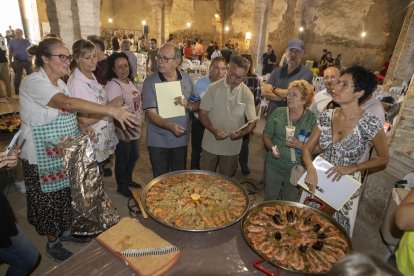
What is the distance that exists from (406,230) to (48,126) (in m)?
2.95

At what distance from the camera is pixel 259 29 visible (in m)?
12.3

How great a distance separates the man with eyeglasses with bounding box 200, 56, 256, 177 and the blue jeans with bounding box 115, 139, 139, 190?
1234 millimetres

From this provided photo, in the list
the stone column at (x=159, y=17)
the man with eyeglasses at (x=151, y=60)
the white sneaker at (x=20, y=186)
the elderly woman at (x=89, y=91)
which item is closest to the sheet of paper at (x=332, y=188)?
the elderly woman at (x=89, y=91)

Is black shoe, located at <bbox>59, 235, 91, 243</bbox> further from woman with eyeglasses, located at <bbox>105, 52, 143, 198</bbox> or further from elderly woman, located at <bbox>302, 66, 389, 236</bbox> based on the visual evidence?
elderly woman, located at <bbox>302, 66, 389, 236</bbox>

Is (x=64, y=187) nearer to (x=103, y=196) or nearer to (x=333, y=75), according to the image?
(x=103, y=196)

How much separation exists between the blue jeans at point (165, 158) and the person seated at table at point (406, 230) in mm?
2533

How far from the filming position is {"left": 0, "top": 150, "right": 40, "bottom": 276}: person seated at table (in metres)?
1.89

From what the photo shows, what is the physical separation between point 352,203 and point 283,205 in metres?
0.85

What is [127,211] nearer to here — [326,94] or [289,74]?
[289,74]

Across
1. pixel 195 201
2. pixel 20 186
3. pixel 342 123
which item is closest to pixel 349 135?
pixel 342 123

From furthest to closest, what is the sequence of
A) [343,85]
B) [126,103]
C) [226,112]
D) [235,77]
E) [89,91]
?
[126,103], [226,112], [235,77], [89,91], [343,85]

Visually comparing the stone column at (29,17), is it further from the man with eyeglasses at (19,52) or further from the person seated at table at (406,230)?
the person seated at table at (406,230)

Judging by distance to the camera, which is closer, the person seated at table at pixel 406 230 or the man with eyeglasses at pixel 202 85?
the person seated at table at pixel 406 230

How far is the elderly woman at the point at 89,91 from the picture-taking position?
313 centimetres
